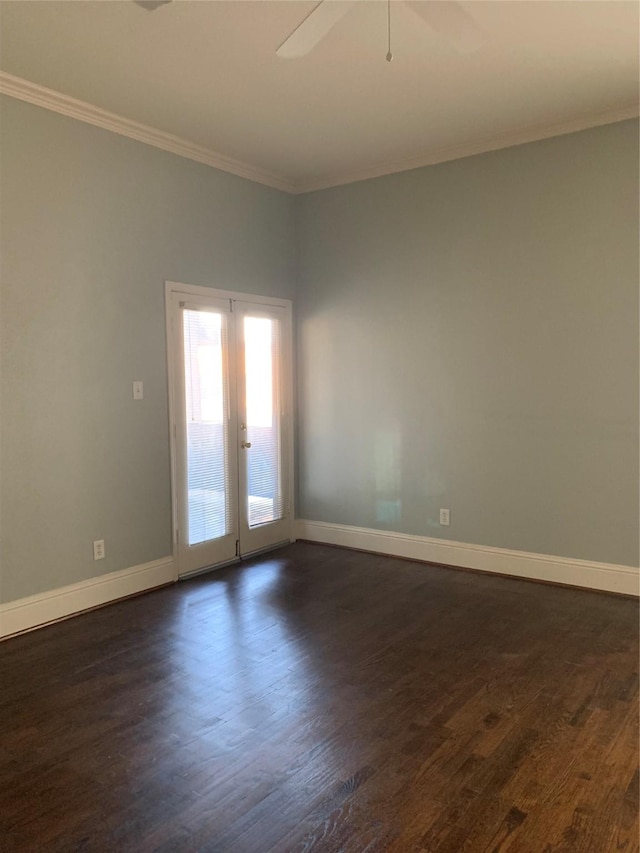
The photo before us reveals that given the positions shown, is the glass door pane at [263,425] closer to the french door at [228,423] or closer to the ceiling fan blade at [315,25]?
the french door at [228,423]

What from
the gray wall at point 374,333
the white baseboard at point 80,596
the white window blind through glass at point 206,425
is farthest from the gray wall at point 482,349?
the white baseboard at point 80,596

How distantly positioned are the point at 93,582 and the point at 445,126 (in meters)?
3.65

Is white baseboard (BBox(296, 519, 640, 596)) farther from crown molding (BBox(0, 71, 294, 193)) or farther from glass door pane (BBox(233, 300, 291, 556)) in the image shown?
crown molding (BBox(0, 71, 294, 193))

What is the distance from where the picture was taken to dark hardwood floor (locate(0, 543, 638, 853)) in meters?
1.94

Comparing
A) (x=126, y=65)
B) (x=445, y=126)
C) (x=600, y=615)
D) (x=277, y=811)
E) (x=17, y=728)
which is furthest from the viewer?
(x=445, y=126)

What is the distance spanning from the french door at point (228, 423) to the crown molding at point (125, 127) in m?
0.92

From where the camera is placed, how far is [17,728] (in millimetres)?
2508

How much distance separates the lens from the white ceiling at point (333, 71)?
273cm

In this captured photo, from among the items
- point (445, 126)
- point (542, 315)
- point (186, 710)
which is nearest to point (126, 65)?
point (445, 126)

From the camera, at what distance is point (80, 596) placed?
146 inches

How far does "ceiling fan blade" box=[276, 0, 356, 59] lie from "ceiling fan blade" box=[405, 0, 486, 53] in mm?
233

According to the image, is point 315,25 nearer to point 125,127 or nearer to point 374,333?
point 125,127

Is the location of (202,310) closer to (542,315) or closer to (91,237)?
(91,237)

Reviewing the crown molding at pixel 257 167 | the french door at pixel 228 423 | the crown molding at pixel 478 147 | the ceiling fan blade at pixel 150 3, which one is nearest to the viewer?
the ceiling fan blade at pixel 150 3
